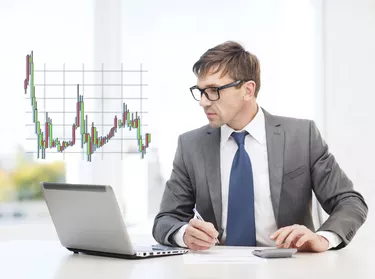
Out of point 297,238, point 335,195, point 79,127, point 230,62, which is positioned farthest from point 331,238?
point 79,127

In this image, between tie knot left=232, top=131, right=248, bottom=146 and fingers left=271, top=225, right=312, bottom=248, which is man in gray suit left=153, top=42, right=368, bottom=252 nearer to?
tie knot left=232, top=131, right=248, bottom=146

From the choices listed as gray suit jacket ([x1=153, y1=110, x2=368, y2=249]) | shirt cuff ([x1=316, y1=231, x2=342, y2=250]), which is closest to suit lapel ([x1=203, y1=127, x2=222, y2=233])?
gray suit jacket ([x1=153, y1=110, x2=368, y2=249])

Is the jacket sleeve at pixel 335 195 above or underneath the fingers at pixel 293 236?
above

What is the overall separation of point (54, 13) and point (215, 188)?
2072 millimetres

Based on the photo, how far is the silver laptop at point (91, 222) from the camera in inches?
73.8

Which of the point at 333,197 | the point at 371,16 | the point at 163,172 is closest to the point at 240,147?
the point at 333,197

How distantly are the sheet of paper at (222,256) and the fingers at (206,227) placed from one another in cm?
6

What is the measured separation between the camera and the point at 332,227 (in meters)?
2.21

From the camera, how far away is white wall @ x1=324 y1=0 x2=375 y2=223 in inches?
158

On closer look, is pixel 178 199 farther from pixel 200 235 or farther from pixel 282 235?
pixel 282 235

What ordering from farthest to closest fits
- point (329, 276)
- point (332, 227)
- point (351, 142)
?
point (351, 142)
point (332, 227)
point (329, 276)

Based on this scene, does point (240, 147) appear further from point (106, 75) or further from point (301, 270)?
point (106, 75)

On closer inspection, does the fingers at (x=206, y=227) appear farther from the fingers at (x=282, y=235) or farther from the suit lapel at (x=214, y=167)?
the suit lapel at (x=214, y=167)

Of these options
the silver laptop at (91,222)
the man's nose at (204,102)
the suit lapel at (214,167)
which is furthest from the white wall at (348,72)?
the silver laptop at (91,222)
